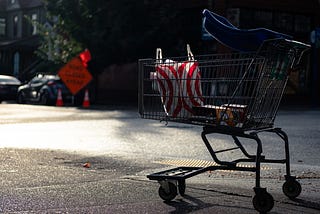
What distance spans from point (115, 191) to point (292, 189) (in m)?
1.82

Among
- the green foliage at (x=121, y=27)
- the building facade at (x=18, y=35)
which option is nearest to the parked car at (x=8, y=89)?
the green foliage at (x=121, y=27)

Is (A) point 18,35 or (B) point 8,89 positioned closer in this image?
(B) point 8,89

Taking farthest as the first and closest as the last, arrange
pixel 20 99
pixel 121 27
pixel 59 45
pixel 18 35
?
pixel 18 35
pixel 59 45
pixel 20 99
pixel 121 27

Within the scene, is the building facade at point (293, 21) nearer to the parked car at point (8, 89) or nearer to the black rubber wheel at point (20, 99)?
the black rubber wheel at point (20, 99)

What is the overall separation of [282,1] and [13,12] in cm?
3096

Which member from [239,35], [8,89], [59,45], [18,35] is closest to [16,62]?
[18,35]

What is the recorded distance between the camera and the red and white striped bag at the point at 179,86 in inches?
228

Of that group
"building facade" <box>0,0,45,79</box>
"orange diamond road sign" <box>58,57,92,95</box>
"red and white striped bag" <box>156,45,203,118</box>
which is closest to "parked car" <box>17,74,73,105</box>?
"orange diamond road sign" <box>58,57,92,95</box>

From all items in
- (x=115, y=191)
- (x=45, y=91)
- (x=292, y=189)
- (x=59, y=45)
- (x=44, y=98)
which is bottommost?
(x=44, y=98)

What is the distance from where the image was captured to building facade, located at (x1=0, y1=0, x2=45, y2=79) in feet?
155

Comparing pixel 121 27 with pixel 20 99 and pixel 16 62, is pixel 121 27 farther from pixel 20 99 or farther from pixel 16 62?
pixel 16 62

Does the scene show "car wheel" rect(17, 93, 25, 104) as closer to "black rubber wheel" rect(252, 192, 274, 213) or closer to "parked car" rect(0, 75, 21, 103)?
"parked car" rect(0, 75, 21, 103)

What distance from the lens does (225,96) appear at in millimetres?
5527

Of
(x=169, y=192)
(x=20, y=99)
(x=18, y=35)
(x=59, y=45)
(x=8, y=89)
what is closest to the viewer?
(x=169, y=192)
